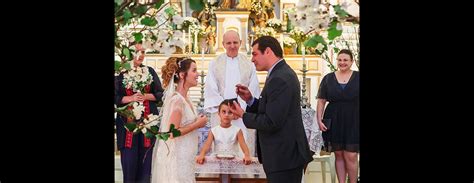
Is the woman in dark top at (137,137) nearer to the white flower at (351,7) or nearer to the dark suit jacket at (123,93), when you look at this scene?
the dark suit jacket at (123,93)

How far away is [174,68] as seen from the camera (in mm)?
4270

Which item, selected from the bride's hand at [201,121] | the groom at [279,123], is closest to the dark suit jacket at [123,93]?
the bride's hand at [201,121]

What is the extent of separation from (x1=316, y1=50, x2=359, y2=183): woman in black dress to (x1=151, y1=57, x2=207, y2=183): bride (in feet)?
2.14

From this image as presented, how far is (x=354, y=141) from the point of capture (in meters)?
4.36

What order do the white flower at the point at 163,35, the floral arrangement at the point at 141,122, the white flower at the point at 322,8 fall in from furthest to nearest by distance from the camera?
the white flower at the point at 163,35, the floral arrangement at the point at 141,122, the white flower at the point at 322,8

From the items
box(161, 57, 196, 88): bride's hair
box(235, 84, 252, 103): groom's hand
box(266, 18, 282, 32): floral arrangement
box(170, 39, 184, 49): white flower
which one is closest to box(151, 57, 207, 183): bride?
box(161, 57, 196, 88): bride's hair

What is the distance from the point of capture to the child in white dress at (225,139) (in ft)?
14.0

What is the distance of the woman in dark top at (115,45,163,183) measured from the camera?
4281mm

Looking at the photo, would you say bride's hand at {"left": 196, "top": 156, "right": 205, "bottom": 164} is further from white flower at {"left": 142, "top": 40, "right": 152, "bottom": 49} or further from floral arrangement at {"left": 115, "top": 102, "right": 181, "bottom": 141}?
white flower at {"left": 142, "top": 40, "right": 152, "bottom": 49}

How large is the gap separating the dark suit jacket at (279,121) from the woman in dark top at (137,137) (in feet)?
1.73

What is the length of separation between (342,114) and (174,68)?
918mm
